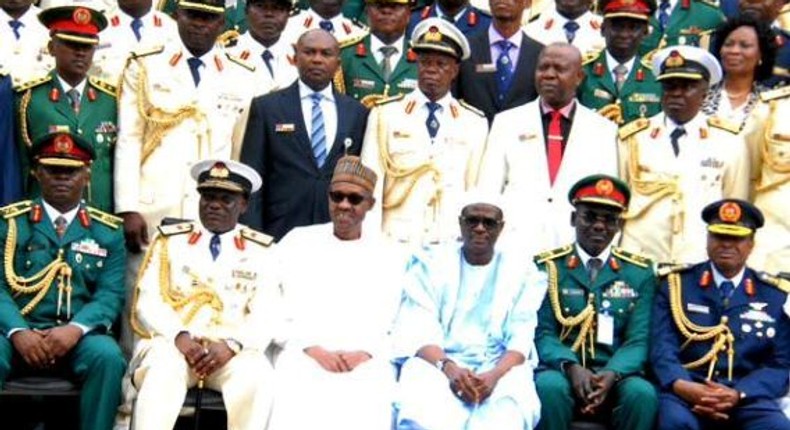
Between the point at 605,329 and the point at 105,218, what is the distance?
3.08 meters

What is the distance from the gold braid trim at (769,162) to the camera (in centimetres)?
1227

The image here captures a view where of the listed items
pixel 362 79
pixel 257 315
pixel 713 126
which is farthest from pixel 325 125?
pixel 713 126

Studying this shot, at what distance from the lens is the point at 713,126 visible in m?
12.3

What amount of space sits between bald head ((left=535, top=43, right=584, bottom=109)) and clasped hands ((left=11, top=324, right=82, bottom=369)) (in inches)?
137

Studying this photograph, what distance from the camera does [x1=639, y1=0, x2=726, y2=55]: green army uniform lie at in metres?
13.9

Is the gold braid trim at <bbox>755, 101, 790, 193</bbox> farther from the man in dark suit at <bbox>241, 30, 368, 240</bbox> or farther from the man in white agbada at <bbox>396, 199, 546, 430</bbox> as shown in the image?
the man in dark suit at <bbox>241, 30, 368, 240</bbox>

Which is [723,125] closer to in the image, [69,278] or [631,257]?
[631,257]

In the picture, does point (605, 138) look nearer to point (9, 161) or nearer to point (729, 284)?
point (729, 284)

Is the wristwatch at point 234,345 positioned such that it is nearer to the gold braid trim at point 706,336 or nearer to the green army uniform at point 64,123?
the green army uniform at point 64,123

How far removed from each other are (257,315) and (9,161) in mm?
1947

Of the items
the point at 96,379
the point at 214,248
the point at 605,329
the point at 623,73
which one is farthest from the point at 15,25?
the point at 605,329

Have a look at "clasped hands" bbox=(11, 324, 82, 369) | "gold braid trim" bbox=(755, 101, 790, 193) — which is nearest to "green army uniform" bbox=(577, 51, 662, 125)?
"gold braid trim" bbox=(755, 101, 790, 193)

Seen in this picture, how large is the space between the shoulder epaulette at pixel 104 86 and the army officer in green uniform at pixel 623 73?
3.18m

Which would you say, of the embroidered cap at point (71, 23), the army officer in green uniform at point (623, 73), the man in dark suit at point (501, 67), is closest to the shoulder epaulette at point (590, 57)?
the army officer in green uniform at point (623, 73)
